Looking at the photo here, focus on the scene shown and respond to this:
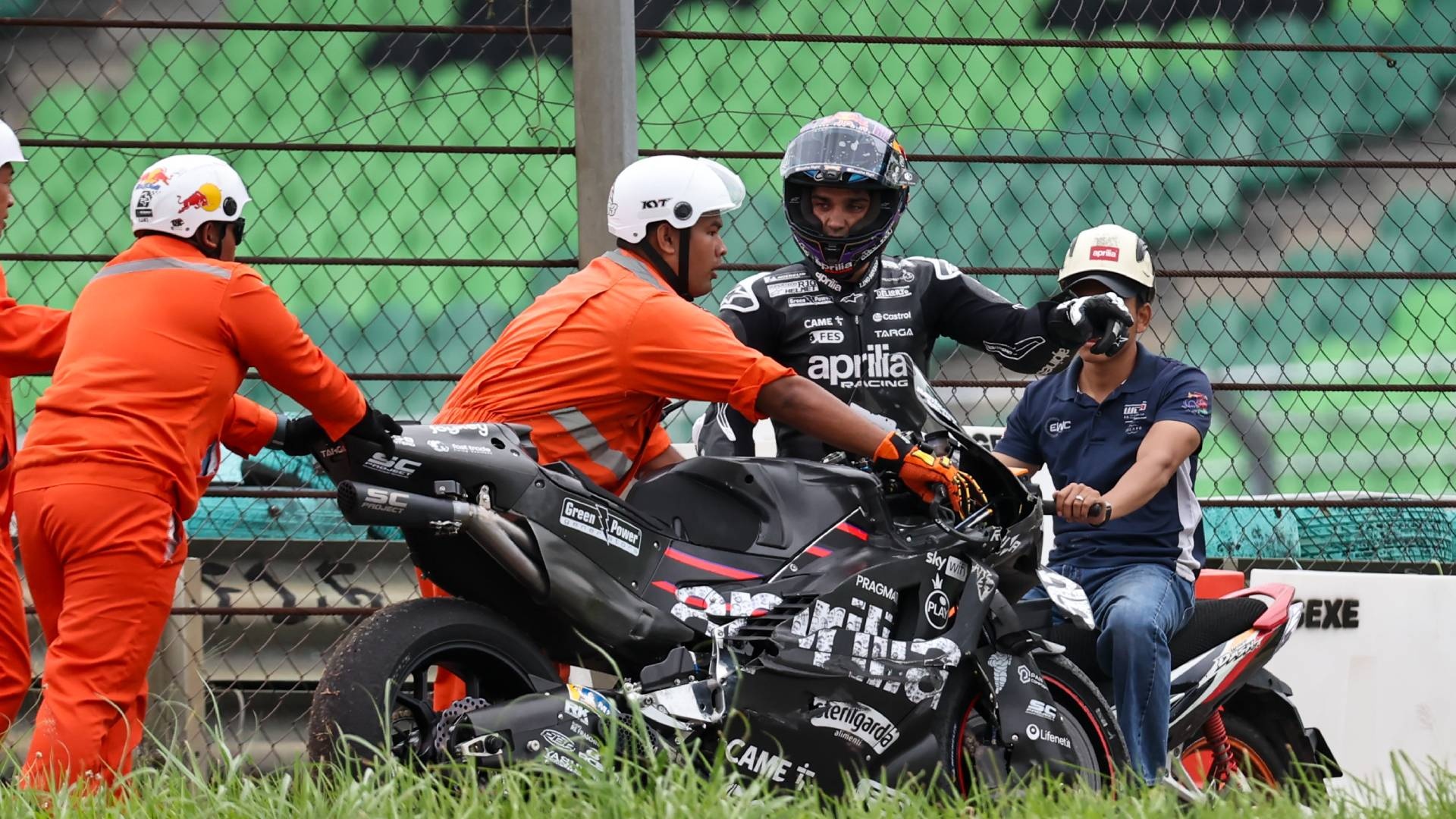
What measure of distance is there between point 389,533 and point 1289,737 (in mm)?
2920

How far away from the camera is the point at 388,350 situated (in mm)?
6457

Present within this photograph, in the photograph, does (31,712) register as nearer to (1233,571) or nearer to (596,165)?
(596,165)

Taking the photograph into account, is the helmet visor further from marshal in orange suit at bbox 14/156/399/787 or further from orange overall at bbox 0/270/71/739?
orange overall at bbox 0/270/71/739

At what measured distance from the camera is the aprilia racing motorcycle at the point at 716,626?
3.26m

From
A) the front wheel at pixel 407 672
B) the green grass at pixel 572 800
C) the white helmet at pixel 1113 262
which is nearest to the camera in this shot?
the green grass at pixel 572 800

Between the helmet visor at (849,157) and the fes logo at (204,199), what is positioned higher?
the helmet visor at (849,157)

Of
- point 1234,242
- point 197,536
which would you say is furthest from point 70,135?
point 1234,242

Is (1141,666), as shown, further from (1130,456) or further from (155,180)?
(155,180)

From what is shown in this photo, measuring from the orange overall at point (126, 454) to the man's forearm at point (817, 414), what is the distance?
3.45ft

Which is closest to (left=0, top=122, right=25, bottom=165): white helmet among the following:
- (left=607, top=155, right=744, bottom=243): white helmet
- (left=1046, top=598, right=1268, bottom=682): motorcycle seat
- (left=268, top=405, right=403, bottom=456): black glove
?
(left=268, top=405, right=403, bottom=456): black glove

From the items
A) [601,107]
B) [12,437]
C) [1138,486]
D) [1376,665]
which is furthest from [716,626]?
[1376,665]

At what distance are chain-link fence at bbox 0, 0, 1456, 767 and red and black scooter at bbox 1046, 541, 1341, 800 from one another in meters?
1.27

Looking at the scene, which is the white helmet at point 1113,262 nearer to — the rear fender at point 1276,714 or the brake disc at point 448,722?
the rear fender at point 1276,714

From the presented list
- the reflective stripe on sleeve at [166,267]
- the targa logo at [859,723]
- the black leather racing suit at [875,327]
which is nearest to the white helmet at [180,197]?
the reflective stripe on sleeve at [166,267]
